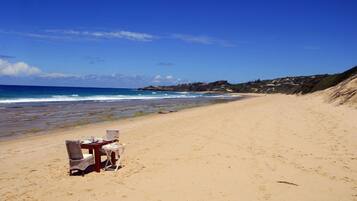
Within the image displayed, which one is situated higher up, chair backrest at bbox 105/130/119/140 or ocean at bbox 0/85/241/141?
chair backrest at bbox 105/130/119/140

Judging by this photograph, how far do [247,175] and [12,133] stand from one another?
11.2 metres

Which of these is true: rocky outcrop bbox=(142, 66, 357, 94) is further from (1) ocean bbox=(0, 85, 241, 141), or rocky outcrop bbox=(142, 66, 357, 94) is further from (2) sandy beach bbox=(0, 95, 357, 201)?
(2) sandy beach bbox=(0, 95, 357, 201)

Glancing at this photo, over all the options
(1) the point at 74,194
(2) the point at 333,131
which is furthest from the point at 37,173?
(2) the point at 333,131

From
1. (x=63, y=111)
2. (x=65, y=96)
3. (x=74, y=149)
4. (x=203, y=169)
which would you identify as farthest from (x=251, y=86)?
(x=74, y=149)

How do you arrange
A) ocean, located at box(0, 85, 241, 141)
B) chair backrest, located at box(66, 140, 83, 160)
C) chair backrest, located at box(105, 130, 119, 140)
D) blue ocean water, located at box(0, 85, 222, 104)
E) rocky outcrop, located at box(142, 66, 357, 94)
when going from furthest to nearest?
rocky outcrop, located at box(142, 66, 357, 94) → blue ocean water, located at box(0, 85, 222, 104) → ocean, located at box(0, 85, 241, 141) → chair backrest, located at box(105, 130, 119, 140) → chair backrest, located at box(66, 140, 83, 160)

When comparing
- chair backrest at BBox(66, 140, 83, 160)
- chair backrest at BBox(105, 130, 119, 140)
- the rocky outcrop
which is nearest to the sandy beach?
chair backrest at BBox(66, 140, 83, 160)

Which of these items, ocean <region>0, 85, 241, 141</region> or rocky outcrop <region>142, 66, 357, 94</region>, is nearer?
ocean <region>0, 85, 241, 141</region>

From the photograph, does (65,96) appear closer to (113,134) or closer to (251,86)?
(113,134)

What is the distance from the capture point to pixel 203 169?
8.79 meters

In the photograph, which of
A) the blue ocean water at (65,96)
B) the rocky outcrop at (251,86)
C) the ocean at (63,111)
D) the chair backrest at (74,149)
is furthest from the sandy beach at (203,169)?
the rocky outcrop at (251,86)

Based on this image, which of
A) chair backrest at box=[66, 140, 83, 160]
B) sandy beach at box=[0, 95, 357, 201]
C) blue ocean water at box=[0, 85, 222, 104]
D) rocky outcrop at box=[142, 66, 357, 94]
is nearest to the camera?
sandy beach at box=[0, 95, 357, 201]

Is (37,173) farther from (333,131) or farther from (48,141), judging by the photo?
(333,131)

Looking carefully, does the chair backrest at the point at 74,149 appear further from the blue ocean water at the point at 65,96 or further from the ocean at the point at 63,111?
the blue ocean water at the point at 65,96

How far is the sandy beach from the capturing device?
7.13 m
